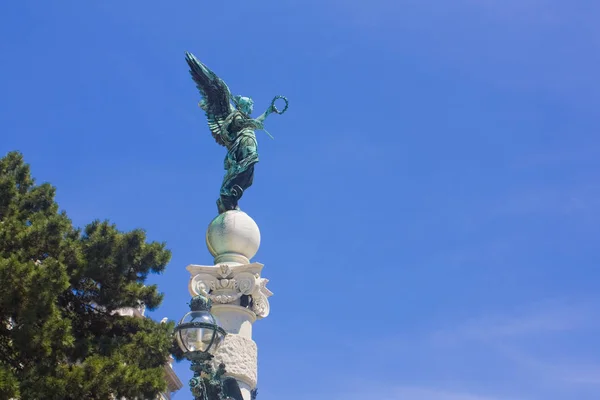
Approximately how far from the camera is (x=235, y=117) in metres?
Answer: 17.5

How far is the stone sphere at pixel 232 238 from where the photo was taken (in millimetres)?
15469

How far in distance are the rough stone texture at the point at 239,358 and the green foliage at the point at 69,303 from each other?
41.9 inches

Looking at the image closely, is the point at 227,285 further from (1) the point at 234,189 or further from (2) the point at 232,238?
(1) the point at 234,189

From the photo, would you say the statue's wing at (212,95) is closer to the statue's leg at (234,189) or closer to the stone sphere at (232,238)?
the statue's leg at (234,189)

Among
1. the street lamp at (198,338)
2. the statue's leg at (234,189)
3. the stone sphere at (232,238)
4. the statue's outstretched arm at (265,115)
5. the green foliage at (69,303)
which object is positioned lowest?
the street lamp at (198,338)

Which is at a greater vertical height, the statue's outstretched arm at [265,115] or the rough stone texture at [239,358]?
the statue's outstretched arm at [265,115]

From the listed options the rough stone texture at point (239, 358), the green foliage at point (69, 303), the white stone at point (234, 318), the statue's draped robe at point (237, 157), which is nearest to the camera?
the green foliage at point (69, 303)

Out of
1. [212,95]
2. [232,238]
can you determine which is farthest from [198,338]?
[212,95]

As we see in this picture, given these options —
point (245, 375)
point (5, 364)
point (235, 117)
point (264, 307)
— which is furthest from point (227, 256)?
point (5, 364)

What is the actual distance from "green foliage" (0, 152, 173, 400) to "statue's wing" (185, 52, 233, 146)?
4.35 metres

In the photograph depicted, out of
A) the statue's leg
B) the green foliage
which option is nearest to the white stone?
the green foliage

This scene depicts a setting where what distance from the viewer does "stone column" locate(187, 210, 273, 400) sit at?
568 inches

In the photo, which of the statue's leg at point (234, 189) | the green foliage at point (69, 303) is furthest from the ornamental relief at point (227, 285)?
the statue's leg at point (234, 189)

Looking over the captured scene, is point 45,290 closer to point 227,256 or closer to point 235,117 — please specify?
point 227,256
